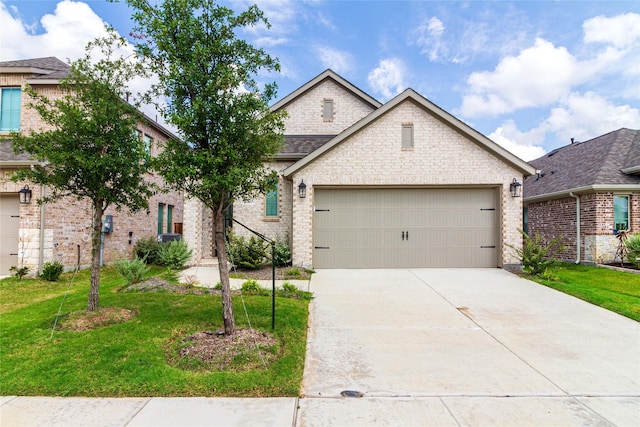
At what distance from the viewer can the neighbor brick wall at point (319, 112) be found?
47.4 feet

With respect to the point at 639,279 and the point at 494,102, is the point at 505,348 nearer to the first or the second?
the point at 639,279

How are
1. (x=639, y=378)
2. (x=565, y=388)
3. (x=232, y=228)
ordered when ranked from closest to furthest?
(x=565, y=388) → (x=639, y=378) → (x=232, y=228)

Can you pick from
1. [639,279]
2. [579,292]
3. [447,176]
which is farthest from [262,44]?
[639,279]

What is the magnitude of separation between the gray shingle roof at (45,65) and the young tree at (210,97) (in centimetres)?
1014

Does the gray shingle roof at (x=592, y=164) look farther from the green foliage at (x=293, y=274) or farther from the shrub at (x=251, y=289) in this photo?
the shrub at (x=251, y=289)

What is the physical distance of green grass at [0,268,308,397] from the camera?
11.4 feet

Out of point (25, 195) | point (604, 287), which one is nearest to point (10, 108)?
point (25, 195)

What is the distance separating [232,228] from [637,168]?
47.5 feet

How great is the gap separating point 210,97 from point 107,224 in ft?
33.6

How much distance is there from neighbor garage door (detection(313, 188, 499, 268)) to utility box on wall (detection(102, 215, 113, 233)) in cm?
763

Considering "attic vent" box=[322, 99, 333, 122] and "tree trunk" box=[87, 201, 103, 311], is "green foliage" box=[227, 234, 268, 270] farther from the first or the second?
"attic vent" box=[322, 99, 333, 122]

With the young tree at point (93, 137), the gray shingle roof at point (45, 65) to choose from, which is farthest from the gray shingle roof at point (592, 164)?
the gray shingle roof at point (45, 65)

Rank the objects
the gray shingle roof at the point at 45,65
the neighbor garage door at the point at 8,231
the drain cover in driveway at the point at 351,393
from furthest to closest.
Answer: the gray shingle roof at the point at 45,65 < the neighbor garage door at the point at 8,231 < the drain cover in driveway at the point at 351,393

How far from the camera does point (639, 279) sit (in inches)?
373
